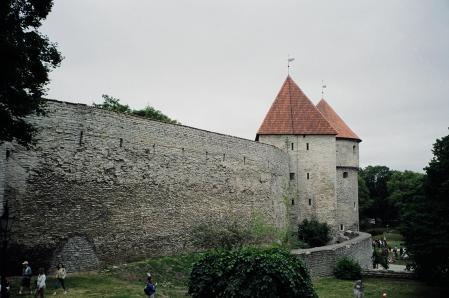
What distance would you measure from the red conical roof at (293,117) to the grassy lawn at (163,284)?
482 inches

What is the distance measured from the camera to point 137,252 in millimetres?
17750

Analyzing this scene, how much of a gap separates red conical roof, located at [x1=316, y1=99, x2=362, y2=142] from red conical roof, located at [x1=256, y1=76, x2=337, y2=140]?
142 inches

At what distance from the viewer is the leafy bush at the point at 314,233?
29938 mm

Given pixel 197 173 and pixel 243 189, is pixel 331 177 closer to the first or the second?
pixel 243 189

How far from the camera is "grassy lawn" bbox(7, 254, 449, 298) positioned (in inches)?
540

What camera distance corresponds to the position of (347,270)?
22.2 m

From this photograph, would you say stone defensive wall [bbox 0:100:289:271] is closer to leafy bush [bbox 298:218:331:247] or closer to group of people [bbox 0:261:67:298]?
group of people [bbox 0:261:67:298]

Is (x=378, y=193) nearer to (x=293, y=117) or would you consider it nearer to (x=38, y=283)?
(x=293, y=117)

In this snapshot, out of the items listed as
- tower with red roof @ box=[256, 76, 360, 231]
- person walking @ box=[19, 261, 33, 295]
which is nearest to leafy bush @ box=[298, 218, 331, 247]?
tower with red roof @ box=[256, 76, 360, 231]

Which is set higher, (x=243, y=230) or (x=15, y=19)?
(x=15, y=19)

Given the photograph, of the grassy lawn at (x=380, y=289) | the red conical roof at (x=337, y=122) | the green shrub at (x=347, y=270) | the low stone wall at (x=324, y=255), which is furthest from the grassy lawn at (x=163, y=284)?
the red conical roof at (x=337, y=122)

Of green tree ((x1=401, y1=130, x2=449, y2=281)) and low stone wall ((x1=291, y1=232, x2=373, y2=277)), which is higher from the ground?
green tree ((x1=401, y1=130, x2=449, y2=281))

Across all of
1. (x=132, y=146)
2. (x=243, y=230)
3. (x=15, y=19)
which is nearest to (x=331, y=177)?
(x=243, y=230)

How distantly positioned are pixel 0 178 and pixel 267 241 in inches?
651
